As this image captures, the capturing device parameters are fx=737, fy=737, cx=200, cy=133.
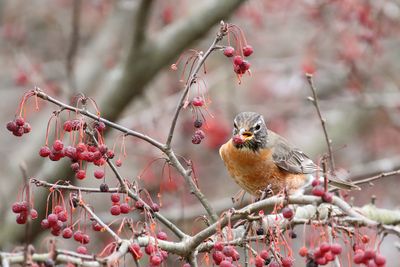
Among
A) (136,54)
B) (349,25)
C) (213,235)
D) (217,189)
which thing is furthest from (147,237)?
(217,189)

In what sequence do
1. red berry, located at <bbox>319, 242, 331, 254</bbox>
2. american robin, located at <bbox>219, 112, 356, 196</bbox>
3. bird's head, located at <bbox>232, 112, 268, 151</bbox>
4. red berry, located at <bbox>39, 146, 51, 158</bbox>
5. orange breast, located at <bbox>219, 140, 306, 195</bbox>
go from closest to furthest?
red berry, located at <bbox>319, 242, 331, 254</bbox>, red berry, located at <bbox>39, 146, 51, 158</bbox>, bird's head, located at <bbox>232, 112, 268, 151</bbox>, american robin, located at <bbox>219, 112, 356, 196</bbox>, orange breast, located at <bbox>219, 140, 306, 195</bbox>

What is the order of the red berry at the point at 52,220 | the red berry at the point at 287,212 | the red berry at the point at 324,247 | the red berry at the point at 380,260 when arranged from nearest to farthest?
the red berry at the point at 380,260
the red berry at the point at 324,247
the red berry at the point at 287,212
the red berry at the point at 52,220

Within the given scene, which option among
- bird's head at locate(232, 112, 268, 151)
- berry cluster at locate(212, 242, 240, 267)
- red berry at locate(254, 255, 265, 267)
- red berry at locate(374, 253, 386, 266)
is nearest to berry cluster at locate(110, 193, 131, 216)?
berry cluster at locate(212, 242, 240, 267)

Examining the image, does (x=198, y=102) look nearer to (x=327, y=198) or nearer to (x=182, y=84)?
(x=327, y=198)

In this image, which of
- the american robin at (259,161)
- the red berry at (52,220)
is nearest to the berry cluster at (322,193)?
the red berry at (52,220)

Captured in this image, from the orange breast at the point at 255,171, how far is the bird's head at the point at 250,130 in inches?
2.3

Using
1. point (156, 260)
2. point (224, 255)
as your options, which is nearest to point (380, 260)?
point (224, 255)

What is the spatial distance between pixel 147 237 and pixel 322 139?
712 centimetres

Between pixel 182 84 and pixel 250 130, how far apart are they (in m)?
4.18

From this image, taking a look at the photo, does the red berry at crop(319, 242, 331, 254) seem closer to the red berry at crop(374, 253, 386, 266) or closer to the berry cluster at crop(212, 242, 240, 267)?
the red berry at crop(374, 253, 386, 266)

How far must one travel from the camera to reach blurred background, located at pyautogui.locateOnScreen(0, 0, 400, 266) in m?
7.43

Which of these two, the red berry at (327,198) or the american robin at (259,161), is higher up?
the american robin at (259,161)

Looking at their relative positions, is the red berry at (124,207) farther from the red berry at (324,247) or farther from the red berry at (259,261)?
the red berry at (324,247)

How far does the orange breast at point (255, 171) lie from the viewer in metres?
6.03
